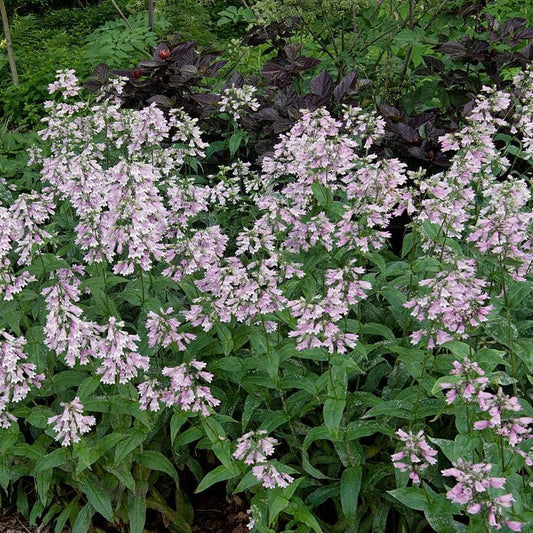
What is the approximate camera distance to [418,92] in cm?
544

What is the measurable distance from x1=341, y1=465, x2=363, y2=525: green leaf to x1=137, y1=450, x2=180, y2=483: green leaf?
729mm

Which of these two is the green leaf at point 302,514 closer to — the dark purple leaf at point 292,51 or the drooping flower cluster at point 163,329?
the drooping flower cluster at point 163,329

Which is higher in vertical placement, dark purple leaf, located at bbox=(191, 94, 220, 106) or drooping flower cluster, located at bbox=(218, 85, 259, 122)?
drooping flower cluster, located at bbox=(218, 85, 259, 122)

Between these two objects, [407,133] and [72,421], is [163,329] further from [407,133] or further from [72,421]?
[407,133]

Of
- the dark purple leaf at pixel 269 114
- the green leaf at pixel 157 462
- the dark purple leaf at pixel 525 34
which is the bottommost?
the green leaf at pixel 157 462

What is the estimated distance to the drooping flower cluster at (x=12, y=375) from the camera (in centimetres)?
290

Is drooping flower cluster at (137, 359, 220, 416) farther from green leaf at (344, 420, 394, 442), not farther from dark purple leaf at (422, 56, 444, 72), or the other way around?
dark purple leaf at (422, 56, 444, 72)

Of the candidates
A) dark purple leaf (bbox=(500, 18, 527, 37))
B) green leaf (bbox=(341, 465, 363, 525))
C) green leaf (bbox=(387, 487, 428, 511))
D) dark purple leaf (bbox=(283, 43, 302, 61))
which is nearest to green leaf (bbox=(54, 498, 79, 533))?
green leaf (bbox=(341, 465, 363, 525))

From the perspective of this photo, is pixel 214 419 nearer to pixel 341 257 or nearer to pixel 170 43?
pixel 341 257

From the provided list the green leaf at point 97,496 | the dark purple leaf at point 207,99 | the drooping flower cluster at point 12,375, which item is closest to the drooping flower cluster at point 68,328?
the drooping flower cluster at point 12,375

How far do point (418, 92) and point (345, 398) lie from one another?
125 inches

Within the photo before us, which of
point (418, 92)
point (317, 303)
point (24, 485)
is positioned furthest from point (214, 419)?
point (418, 92)

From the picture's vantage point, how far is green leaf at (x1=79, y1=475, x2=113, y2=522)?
3.13 metres

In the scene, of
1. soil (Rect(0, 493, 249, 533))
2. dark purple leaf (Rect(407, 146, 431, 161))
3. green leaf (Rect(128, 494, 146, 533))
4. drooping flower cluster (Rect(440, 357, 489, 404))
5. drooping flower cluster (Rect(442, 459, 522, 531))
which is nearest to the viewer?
drooping flower cluster (Rect(442, 459, 522, 531))
